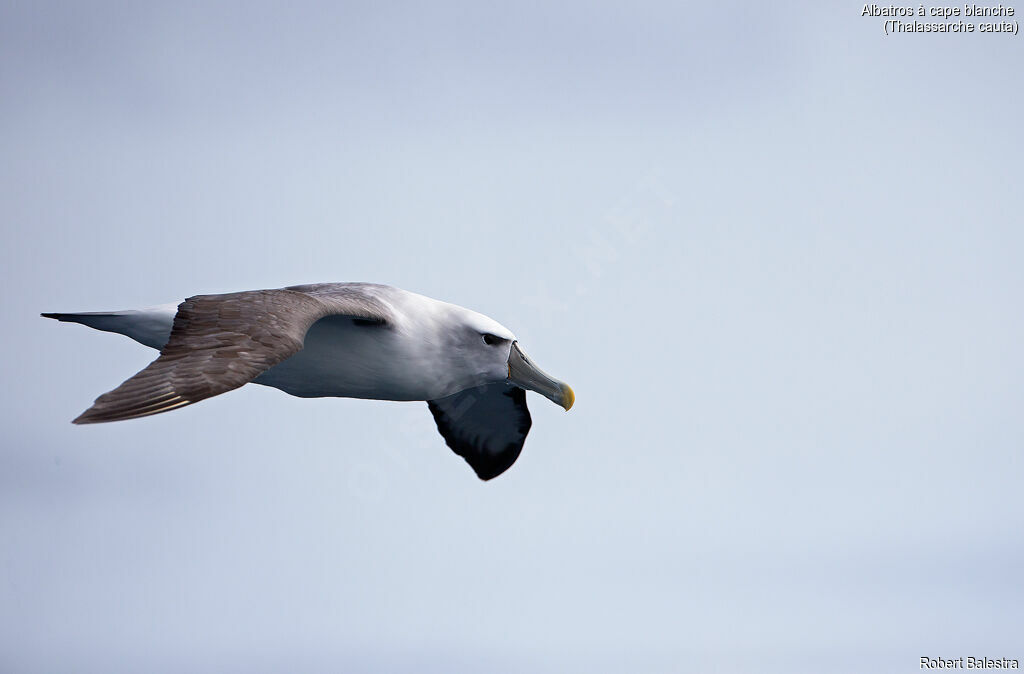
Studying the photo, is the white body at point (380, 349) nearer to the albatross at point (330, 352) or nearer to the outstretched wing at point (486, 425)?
the albatross at point (330, 352)

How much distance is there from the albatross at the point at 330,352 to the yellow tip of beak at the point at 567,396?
0.4 inches

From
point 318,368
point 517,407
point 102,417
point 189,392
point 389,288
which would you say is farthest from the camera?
point 517,407

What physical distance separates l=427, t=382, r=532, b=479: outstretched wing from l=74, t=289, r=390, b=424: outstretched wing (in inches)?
121

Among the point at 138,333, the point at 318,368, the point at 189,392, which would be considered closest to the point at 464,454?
the point at 318,368

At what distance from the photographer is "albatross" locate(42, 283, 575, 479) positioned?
8.89 meters

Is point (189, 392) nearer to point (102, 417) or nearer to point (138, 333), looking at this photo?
point (102, 417)

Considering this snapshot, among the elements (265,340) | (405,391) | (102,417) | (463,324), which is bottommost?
(102,417)

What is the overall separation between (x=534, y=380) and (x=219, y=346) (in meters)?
4.13

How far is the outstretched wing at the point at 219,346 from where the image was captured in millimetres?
8406

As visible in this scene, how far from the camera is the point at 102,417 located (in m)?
7.99

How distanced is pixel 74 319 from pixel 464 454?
4.97 metres

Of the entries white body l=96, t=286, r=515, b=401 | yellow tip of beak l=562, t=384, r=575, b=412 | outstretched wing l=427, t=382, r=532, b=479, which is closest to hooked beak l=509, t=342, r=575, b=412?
yellow tip of beak l=562, t=384, r=575, b=412

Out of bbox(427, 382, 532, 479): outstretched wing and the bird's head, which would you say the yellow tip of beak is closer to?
the bird's head

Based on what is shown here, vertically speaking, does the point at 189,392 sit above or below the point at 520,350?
below
